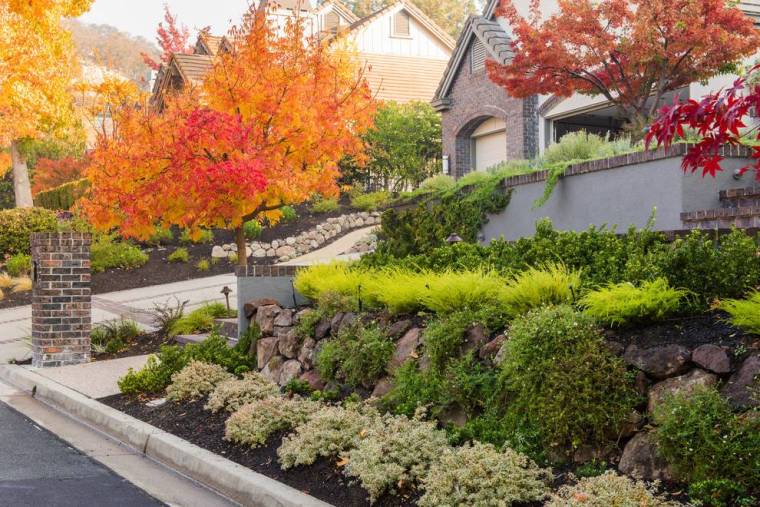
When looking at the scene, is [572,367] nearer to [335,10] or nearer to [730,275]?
[730,275]

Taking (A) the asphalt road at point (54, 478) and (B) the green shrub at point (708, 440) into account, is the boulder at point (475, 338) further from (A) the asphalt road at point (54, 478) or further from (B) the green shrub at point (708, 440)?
(A) the asphalt road at point (54, 478)

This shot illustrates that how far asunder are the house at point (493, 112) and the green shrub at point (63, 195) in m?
13.5

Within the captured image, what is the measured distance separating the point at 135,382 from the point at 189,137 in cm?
402

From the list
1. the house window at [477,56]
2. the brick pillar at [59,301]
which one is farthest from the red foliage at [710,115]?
the house window at [477,56]

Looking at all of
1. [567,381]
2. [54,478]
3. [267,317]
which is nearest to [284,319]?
[267,317]

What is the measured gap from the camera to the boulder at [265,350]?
8953mm

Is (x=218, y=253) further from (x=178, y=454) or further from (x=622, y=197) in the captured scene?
(x=178, y=454)

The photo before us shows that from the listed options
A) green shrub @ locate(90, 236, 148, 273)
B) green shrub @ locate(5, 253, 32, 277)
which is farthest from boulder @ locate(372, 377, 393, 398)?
green shrub @ locate(5, 253, 32, 277)

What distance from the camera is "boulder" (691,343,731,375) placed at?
4699 mm

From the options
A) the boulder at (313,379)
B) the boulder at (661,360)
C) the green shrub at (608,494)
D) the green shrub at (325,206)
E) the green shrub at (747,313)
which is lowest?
the green shrub at (608,494)

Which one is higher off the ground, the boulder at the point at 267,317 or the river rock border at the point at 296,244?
the river rock border at the point at 296,244

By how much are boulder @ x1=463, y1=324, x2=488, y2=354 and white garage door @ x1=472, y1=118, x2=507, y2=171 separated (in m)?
17.5

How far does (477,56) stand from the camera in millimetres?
23984

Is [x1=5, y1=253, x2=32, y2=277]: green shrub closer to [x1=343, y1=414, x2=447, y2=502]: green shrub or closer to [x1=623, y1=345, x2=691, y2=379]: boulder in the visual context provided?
[x1=343, y1=414, x2=447, y2=502]: green shrub
